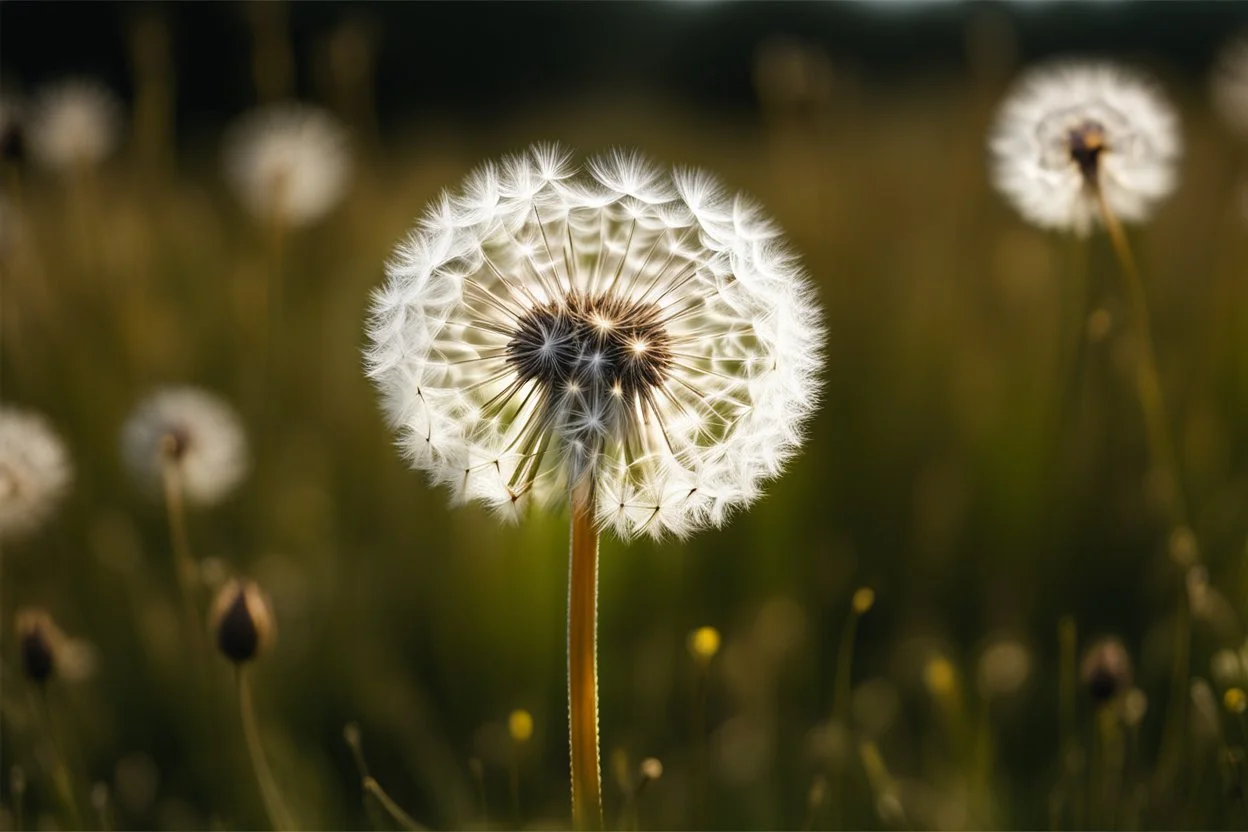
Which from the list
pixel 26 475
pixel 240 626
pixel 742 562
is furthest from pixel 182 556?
pixel 742 562

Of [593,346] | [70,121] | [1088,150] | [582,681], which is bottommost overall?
[582,681]

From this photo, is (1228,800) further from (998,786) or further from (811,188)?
(811,188)

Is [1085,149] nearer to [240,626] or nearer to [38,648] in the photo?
[240,626]

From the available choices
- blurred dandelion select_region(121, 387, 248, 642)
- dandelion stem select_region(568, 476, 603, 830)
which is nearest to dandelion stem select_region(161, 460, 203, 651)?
blurred dandelion select_region(121, 387, 248, 642)

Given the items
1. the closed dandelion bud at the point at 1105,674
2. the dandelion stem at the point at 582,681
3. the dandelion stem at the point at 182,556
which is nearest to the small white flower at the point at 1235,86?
the closed dandelion bud at the point at 1105,674

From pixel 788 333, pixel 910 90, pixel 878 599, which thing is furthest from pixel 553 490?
pixel 910 90

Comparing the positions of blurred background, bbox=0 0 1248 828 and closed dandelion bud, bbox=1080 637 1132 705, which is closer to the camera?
closed dandelion bud, bbox=1080 637 1132 705

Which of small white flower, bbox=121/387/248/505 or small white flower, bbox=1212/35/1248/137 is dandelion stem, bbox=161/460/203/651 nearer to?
small white flower, bbox=121/387/248/505
